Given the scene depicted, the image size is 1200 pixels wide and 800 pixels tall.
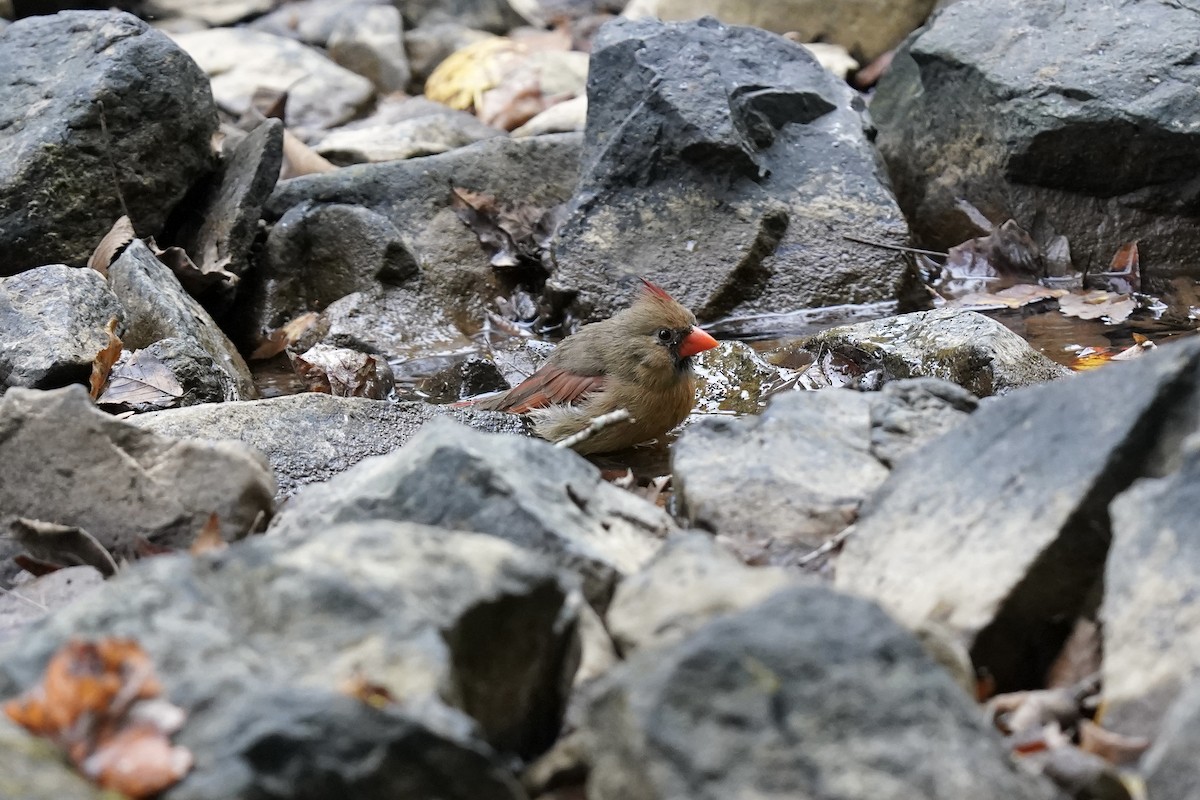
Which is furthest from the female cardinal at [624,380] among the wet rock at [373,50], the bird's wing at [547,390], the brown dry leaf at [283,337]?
the wet rock at [373,50]

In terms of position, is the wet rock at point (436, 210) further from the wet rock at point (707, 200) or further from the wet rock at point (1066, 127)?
the wet rock at point (1066, 127)

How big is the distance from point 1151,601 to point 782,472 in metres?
1.09

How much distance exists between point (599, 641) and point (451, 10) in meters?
10.9

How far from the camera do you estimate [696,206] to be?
22.8 feet

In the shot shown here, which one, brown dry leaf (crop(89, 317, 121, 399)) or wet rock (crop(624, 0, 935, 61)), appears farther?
wet rock (crop(624, 0, 935, 61))

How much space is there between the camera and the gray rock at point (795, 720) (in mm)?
1688

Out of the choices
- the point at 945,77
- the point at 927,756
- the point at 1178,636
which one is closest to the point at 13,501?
the point at 927,756

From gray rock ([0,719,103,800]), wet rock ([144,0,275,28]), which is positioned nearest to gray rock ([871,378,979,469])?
gray rock ([0,719,103,800])

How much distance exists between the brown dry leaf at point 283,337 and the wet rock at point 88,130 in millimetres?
784

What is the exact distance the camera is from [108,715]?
180cm

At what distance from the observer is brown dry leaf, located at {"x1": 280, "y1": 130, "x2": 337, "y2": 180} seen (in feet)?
26.9

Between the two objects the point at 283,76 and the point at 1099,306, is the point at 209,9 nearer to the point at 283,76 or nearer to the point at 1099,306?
the point at 283,76

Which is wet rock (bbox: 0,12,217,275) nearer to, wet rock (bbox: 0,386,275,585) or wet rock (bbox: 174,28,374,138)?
wet rock (bbox: 0,386,275,585)

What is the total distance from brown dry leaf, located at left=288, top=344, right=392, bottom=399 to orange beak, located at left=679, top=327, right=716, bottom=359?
1.45 metres
